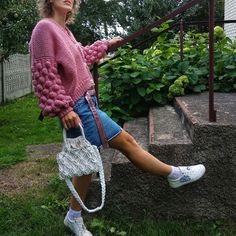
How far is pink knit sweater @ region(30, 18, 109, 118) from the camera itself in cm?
266

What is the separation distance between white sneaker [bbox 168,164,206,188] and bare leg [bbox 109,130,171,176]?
0.13m

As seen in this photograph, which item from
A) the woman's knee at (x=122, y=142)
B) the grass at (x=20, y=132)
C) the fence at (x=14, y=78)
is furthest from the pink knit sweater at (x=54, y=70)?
the fence at (x=14, y=78)

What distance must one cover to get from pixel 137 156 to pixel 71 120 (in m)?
Answer: 0.54

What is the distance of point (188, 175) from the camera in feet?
9.91

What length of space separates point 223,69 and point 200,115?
148cm

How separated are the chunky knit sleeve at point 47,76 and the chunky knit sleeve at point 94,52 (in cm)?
64

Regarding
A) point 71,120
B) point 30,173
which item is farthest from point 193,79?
point 71,120

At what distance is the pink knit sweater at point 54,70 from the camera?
8.72ft

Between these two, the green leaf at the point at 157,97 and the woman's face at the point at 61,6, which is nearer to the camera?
the woman's face at the point at 61,6

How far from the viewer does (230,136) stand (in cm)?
312

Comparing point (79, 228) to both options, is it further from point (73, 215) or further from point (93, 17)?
point (93, 17)

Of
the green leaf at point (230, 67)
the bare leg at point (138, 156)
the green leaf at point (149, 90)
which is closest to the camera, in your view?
the bare leg at point (138, 156)

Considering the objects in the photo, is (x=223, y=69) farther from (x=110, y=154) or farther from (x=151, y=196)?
(x=151, y=196)

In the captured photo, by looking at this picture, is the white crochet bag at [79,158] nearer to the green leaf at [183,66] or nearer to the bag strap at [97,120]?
the bag strap at [97,120]
